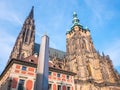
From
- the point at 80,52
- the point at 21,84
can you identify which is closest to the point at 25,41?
the point at 80,52

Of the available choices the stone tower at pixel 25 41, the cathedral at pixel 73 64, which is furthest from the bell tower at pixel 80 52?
the stone tower at pixel 25 41

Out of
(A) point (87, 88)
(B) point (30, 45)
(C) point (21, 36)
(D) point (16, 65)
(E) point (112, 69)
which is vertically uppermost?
(C) point (21, 36)

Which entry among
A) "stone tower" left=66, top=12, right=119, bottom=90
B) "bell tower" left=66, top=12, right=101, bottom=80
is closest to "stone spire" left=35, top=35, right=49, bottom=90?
"stone tower" left=66, top=12, right=119, bottom=90

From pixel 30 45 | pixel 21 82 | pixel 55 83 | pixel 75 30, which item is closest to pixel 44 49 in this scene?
pixel 21 82

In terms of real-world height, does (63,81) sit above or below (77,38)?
below

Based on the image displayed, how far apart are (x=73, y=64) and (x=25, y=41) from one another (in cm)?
1590

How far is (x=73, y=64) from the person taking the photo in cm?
4216

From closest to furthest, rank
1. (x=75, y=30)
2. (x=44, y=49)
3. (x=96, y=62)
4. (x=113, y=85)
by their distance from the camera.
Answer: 1. (x=44, y=49)
2. (x=113, y=85)
3. (x=96, y=62)
4. (x=75, y=30)

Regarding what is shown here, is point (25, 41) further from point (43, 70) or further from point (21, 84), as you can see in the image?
point (43, 70)

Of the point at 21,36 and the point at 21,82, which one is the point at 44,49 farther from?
the point at 21,36

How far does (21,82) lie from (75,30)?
114 ft

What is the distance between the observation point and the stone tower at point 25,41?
39.5m

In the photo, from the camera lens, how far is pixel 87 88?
34.8 m

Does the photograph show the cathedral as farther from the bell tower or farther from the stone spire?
the stone spire
